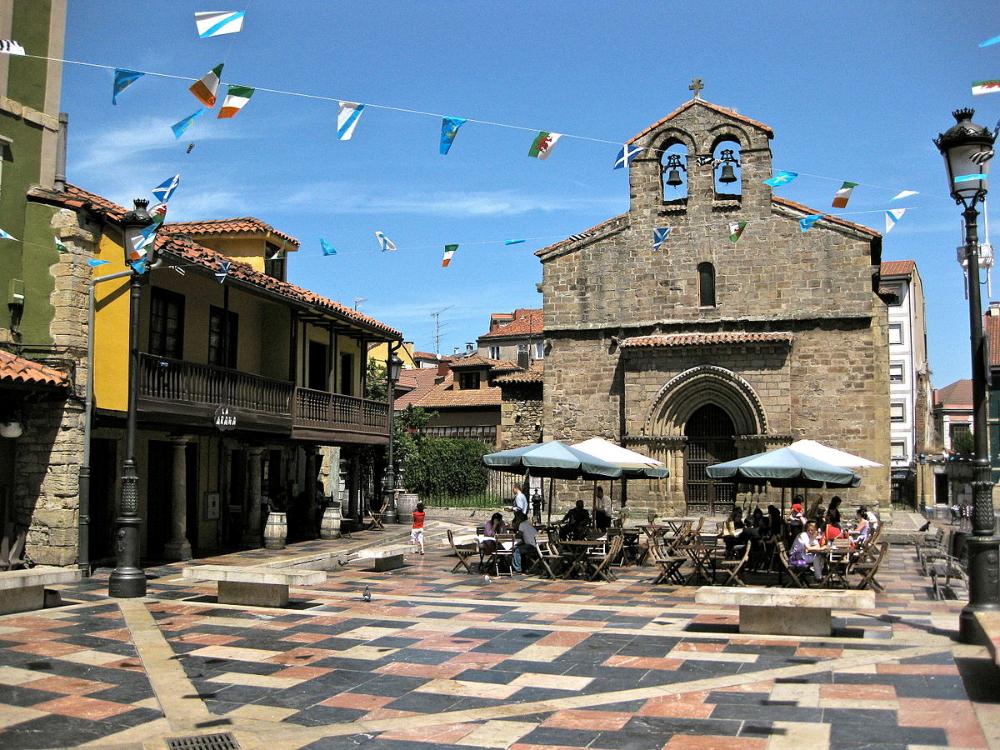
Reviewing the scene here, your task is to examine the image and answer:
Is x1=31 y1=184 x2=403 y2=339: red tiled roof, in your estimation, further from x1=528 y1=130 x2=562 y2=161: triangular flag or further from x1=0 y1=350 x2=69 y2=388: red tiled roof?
x1=528 y1=130 x2=562 y2=161: triangular flag

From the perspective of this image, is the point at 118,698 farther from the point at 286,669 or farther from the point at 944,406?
the point at 944,406

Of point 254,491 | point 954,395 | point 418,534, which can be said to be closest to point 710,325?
point 418,534

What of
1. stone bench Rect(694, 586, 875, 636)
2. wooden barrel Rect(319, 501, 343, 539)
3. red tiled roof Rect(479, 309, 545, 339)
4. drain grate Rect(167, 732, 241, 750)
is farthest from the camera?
red tiled roof Rect(479, 309, 545, 339)

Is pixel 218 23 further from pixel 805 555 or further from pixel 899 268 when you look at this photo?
pixel 899 268

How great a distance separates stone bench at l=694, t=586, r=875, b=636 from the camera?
9.69 meters

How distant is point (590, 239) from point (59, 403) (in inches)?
708

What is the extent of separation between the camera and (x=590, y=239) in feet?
95.9

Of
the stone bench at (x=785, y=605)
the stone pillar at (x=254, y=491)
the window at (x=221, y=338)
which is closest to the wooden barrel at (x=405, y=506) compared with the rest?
the stone pillar at (x=254, y=491)

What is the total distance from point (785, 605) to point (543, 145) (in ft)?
21.1

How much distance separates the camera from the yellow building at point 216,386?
15.9m

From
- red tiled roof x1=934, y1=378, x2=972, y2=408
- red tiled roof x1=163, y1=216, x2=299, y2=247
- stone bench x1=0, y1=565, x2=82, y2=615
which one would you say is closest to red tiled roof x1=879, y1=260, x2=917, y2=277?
red tiled roof x1=934, y1=378, x2=972, y2=408

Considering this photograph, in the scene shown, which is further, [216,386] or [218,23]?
[216,386]

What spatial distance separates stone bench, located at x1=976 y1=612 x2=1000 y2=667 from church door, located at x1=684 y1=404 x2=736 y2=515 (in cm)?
2002

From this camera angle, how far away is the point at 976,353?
949 cm
